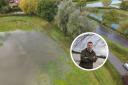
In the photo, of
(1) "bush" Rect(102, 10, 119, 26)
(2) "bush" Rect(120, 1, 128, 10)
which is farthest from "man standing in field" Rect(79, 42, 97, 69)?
(2) "bush" Rect(120, 1, 128, 10)

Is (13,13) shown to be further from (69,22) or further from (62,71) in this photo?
(62,71)

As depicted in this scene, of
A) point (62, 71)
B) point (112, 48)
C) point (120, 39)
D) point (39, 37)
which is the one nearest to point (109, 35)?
point (120, 39)

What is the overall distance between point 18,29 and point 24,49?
27.5 ft

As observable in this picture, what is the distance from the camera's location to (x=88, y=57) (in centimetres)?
1192

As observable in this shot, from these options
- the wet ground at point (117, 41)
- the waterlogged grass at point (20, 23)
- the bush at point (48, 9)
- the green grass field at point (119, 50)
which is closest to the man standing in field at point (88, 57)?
the wet ground at point (117, 41)

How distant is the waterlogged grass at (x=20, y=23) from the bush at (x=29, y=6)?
1.67 meters

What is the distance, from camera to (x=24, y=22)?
1849 inches

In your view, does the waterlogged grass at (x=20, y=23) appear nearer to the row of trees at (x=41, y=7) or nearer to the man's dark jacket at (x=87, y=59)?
the row of trees at (x=41, y=7)

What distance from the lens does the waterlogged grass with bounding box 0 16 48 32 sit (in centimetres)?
4500

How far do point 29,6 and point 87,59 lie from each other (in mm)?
39346

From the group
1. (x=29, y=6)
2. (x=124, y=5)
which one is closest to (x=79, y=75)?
(x=29, y=6)

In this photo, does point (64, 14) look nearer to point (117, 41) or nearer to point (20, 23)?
point (117, 41)

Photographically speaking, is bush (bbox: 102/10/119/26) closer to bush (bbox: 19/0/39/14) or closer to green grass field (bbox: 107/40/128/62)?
green grass field (bbox: 107/40/128/62)

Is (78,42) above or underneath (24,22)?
above
